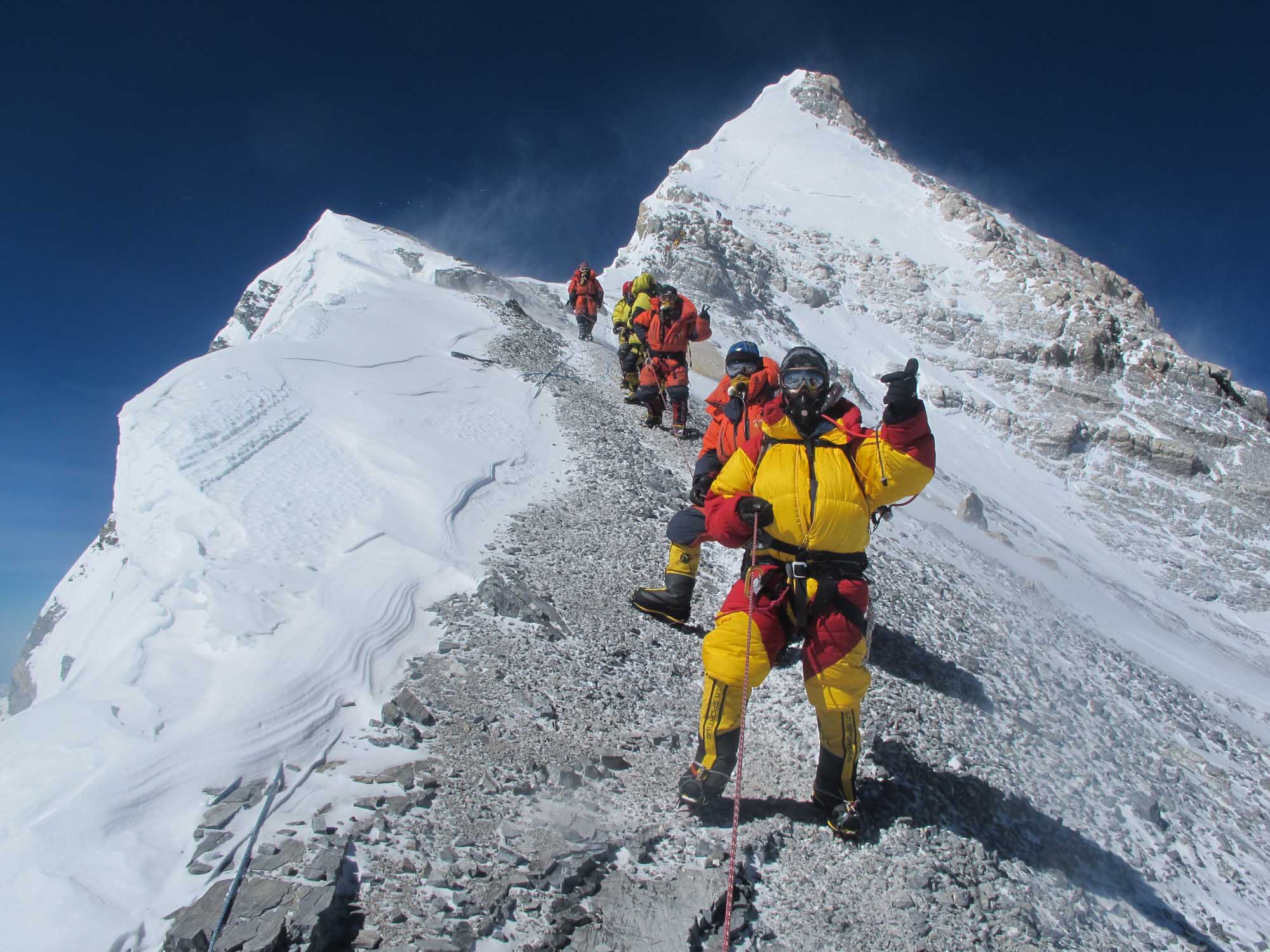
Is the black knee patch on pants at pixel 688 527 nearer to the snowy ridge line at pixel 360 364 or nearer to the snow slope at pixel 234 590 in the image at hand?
the snow slope at pixel 234 590

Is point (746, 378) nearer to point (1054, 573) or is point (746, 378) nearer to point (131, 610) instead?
point (131, 610)

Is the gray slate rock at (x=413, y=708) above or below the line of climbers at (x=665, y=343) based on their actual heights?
below

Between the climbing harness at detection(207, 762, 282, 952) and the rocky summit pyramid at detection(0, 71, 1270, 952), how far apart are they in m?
0.04

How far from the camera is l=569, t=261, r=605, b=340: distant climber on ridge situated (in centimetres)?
1544

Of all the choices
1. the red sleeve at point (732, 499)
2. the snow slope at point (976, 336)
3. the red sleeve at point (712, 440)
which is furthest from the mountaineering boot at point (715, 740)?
the snow slope at point (976, 336)

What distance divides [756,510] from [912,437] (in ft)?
2.58

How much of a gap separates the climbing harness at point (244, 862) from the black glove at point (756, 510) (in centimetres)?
240

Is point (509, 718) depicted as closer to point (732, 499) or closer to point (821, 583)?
point (732, 499)

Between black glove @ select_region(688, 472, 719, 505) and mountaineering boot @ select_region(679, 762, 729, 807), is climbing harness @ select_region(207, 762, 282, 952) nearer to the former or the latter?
mountaineering boot @ select_region(679, 762, 729, 807)

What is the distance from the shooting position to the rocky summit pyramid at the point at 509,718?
2.68 meters

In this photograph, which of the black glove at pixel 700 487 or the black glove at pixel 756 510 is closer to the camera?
the black glove at pixel 756 510

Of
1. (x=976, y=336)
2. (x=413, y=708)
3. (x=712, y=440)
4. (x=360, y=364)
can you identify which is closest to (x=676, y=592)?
(x=712, y=440)

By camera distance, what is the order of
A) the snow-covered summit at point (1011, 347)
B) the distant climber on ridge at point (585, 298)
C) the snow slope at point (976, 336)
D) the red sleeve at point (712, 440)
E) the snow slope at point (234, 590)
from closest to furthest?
the snow slope at point (234, 590), the red sleeve at point (712, 440), the distant climber on ridge at point (585, 298), the snow slope at point (976, 336), the snow-covered summit at point (1011, 347)

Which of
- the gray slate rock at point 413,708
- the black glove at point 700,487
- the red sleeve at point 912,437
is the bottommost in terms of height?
the gray slate rock at point 413,708
